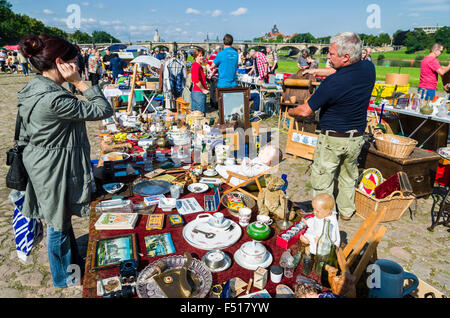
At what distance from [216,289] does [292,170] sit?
482 cm

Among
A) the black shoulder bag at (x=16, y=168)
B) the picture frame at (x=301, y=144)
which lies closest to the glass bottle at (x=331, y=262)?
the black shoulder bag at (x=16, y=168)

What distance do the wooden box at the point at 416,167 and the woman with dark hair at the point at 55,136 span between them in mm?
4706

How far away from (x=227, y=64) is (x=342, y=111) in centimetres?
433

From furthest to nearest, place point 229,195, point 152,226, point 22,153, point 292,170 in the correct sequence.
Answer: point 292,170
point 229,195
point 152,226
point 22,153

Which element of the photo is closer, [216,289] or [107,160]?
[216,289]

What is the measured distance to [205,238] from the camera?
2363mm

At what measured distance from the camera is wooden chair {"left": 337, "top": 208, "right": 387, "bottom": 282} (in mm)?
1828

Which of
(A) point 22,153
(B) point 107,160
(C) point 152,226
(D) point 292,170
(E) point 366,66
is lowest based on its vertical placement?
(D) point 292,170

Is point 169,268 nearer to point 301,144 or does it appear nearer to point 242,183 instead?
point 242,183

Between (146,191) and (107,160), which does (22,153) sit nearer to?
(146,191)

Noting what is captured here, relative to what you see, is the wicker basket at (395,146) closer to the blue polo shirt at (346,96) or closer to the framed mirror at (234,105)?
the blue polo shirt at (346,96)
